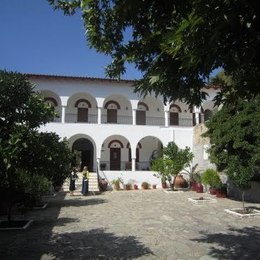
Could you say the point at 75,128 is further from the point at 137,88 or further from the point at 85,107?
the point at 137,88

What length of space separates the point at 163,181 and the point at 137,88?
72.1ft

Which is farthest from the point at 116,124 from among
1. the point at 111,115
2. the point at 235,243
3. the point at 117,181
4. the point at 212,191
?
the point at 235,243

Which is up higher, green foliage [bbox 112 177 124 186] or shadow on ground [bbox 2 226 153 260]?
green foliage [bbox 112 177 124 186]

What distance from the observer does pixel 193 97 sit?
16.9 ft

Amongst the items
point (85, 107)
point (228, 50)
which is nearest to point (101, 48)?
point (228, 50)

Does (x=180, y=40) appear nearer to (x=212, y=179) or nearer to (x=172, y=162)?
(x=212, y=179)

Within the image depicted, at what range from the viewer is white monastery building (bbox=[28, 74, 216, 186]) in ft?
89.4

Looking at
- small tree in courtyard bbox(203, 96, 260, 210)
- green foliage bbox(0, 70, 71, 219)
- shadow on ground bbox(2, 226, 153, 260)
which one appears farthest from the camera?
small tree in courtyard bbox(203, 96, 260, 210)

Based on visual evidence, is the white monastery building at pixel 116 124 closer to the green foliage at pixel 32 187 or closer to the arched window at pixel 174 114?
the arched window at pixel 174 114

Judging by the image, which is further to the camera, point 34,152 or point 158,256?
point 34,152

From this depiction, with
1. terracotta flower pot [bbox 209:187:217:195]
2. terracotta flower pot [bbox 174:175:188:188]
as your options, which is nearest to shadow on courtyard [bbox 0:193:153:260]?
terracotta flower pot [bbox 209:187:217:195]

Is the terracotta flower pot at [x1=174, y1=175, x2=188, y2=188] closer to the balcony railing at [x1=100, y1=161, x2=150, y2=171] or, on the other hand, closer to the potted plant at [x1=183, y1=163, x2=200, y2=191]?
the potted plant at [x1=183, y1=163, x2=200, y2=191]

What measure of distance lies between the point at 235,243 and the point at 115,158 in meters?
22.2

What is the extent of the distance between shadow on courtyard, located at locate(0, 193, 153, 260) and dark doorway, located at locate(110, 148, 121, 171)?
63.1 ft
